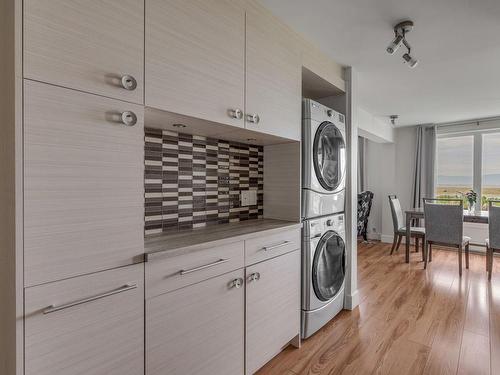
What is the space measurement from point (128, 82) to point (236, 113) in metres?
0.60

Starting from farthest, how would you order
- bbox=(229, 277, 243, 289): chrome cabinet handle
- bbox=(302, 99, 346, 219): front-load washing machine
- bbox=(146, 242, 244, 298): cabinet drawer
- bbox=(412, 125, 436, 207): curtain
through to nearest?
bbox=(412, 125, 436, 207): curtain → bbox=(302, 99, 346, 219): front-load washing machine → bbox=(229, 277, 243, 289): chrome cabinet handle → bbox=(146, 242, 244, 298): cabinet drawer

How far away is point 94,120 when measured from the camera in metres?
0.97

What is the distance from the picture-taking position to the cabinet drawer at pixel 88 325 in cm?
85

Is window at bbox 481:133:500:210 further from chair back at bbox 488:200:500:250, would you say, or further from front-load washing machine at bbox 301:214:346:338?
front-load washing machine at bbox 301:214:346:338

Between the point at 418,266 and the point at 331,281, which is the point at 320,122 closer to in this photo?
the point at 331,281

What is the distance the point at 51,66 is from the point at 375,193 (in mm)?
5971

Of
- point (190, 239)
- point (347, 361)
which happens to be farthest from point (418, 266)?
point (190, 239)

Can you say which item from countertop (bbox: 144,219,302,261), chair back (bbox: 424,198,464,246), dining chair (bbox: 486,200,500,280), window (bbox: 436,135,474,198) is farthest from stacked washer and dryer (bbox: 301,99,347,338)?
window (bbox: 436,135,474,198)

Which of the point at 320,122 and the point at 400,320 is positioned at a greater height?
the point at 320,122

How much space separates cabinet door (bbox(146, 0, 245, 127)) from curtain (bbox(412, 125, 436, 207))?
16.3 feet

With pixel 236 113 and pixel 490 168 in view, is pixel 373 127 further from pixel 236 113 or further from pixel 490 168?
pixel 236 113

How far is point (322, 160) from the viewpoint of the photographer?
7.04ft

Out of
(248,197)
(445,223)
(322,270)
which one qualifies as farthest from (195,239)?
(445,223)

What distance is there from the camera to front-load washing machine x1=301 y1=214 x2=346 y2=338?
2049mm
